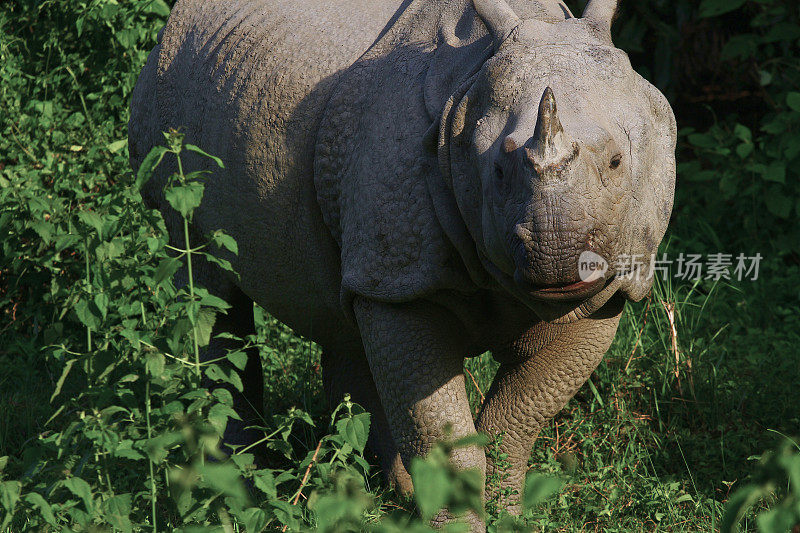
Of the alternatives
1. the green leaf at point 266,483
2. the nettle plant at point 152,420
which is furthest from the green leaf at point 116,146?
the green leaf at point 266,483

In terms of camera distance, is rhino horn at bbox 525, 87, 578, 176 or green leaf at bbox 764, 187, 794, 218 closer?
rhino horn at bbox 525, 87, 578, 176

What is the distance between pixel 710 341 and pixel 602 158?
8.84 ft

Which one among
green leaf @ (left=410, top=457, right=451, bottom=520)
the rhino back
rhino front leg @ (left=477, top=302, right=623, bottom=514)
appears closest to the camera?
green leaf @ (left=410, top=457, right=451, bottom=520)

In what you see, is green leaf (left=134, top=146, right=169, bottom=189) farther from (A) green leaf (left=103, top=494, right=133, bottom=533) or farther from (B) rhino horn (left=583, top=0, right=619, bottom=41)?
(B) rhino horn (left=583, top=0, right=619, bottom=41)

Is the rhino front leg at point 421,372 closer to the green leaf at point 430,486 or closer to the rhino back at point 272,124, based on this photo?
the rhino back at point 272,124

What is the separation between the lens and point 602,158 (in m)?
2.64

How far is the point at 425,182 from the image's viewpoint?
3178 millimetres

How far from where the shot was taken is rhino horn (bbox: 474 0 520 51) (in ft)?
9.92

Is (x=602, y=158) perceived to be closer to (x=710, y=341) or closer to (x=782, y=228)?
(x=710, y=341)

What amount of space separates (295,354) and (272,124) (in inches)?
72.9

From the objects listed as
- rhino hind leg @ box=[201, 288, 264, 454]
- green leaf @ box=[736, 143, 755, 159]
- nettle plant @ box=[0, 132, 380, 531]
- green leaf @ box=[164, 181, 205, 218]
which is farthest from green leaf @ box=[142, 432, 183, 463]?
green leaf @ box=[736, 143, 755, 159]

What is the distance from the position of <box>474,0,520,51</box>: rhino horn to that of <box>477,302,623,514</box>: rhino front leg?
3.09 ft

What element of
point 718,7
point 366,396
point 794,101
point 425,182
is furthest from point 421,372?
point 718,7

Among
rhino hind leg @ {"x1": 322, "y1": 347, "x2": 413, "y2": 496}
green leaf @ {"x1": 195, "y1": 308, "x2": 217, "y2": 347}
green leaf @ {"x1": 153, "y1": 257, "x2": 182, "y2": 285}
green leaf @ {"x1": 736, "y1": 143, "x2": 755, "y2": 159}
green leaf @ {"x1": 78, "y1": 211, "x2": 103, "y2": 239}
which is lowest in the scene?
rhino hind leg @ {"x1": 322, "y1": 347, "x2": 413, "y2": 496}
